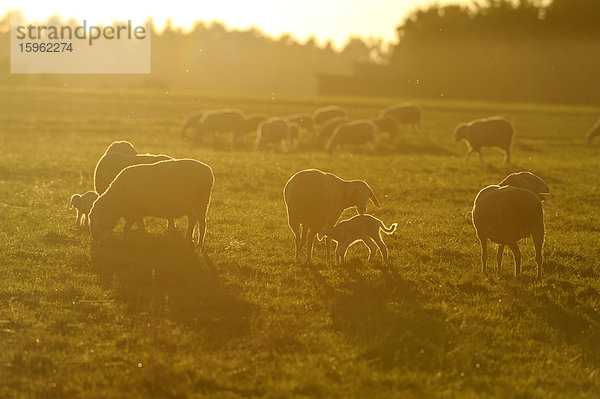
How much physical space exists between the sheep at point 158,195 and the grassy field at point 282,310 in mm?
454

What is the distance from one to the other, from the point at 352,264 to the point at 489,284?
2026 mm

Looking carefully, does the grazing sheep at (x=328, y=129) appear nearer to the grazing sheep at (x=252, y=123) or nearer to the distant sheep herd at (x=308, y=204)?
the grazing sheep at (x=252, y=123)

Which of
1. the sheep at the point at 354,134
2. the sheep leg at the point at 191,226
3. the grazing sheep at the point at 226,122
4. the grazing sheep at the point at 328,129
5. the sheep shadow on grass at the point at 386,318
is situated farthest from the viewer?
the grazing sheep at the point at 328,129

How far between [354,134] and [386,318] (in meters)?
21.8

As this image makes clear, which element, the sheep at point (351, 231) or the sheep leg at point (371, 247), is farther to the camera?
the sheep leg at point (371, 247)

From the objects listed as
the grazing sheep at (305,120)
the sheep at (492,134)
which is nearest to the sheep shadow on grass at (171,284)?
the sheep at (492,134)

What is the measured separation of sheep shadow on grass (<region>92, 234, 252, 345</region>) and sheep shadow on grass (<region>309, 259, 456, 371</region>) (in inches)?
45.7

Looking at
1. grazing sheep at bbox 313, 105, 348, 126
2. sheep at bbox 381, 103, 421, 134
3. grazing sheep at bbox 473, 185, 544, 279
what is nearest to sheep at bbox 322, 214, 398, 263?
grazing sheep at bbox 473, 185, 544, 279

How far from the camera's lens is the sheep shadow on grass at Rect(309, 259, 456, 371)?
7.39 meters

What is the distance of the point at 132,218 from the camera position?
11781 millimetres

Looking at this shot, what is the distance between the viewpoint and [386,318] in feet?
27.7

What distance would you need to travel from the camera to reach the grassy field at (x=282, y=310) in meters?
6.80

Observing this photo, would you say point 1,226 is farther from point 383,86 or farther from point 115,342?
point 383,86

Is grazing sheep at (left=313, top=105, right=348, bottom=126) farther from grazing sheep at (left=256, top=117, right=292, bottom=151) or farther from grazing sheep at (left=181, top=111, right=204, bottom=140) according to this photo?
grazing sheep at (left=256, top=117, right=292, bottom=151)
